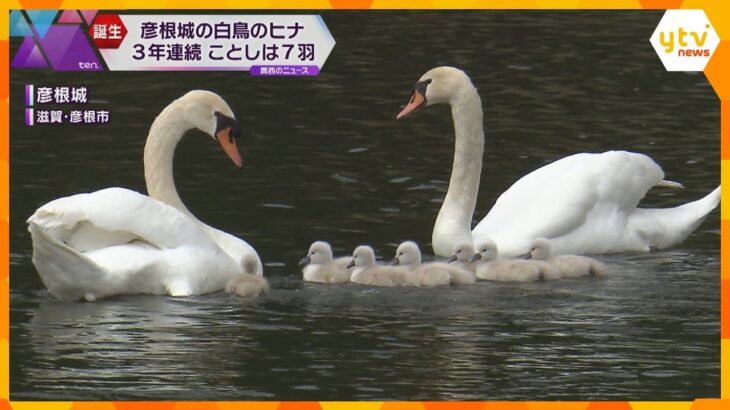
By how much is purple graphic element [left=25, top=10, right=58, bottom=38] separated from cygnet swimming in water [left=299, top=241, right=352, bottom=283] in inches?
107

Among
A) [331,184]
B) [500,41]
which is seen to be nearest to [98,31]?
[331,184]

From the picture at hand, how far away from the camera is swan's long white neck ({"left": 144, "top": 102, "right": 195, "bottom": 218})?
16734mm

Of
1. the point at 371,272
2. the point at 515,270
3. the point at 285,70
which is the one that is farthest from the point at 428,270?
the point at 285,70

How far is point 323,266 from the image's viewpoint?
53.9ft

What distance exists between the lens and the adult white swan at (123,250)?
15.3 m

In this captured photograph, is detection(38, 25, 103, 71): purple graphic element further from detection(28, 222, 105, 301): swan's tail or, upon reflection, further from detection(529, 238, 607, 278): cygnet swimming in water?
detection(529, 238, 607, 278): cygnet swimming in water

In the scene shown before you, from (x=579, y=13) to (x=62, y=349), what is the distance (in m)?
9.88

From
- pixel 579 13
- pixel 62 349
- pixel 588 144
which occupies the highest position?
pixel 579 13

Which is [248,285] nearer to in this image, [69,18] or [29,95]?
[29,95]

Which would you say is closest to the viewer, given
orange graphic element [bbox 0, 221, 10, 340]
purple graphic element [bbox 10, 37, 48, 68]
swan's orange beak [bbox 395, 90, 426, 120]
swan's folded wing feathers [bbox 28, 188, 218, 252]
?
orange graphic element [bbox 0, 221, 10, 340]

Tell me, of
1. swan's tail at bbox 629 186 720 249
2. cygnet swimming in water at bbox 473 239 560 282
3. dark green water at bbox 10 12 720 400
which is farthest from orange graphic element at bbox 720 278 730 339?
swan's tail at bbox 629 186 720 249

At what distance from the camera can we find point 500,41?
2244 cm

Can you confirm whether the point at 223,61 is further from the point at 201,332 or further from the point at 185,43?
the point at 201,332

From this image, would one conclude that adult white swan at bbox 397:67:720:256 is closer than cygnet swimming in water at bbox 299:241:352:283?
No
